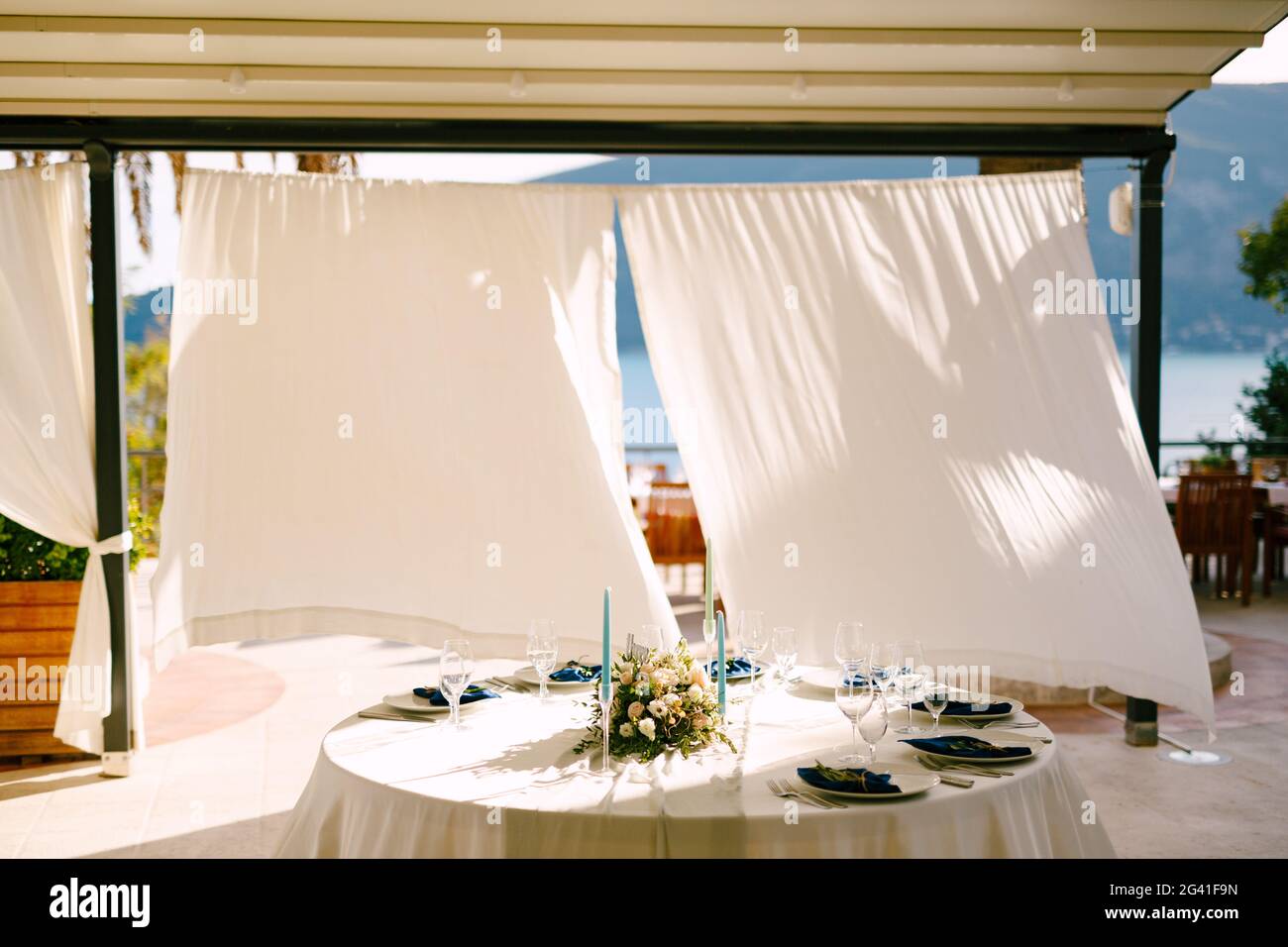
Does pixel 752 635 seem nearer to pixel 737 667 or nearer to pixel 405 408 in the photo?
A: pixel 737 667

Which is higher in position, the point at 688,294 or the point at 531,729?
the point at 688,294

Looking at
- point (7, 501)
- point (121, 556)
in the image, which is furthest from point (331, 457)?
point (7, 501)

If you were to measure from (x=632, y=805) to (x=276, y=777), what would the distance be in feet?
9.45

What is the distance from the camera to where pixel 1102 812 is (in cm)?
402

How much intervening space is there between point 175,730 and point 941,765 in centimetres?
404

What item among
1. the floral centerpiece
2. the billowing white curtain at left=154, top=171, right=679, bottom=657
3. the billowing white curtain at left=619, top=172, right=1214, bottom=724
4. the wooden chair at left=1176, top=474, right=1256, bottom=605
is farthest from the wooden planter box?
the wooden chair at left=1176, top=474, right=1256, bottom=605

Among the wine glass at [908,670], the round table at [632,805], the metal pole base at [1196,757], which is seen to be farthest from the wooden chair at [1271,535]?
the wine glass at [908,670]

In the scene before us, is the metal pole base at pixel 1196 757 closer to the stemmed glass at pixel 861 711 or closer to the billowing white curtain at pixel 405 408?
the billowing white curtain at pixel 405 408

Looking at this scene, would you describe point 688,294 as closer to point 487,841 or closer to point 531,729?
point 531,729

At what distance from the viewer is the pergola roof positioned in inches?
140

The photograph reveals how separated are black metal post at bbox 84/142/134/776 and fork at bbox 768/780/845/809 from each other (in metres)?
3.36

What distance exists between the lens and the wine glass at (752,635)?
2.85m

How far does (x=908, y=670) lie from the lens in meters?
2.52

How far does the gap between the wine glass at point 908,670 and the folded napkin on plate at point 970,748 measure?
0.13 metres
